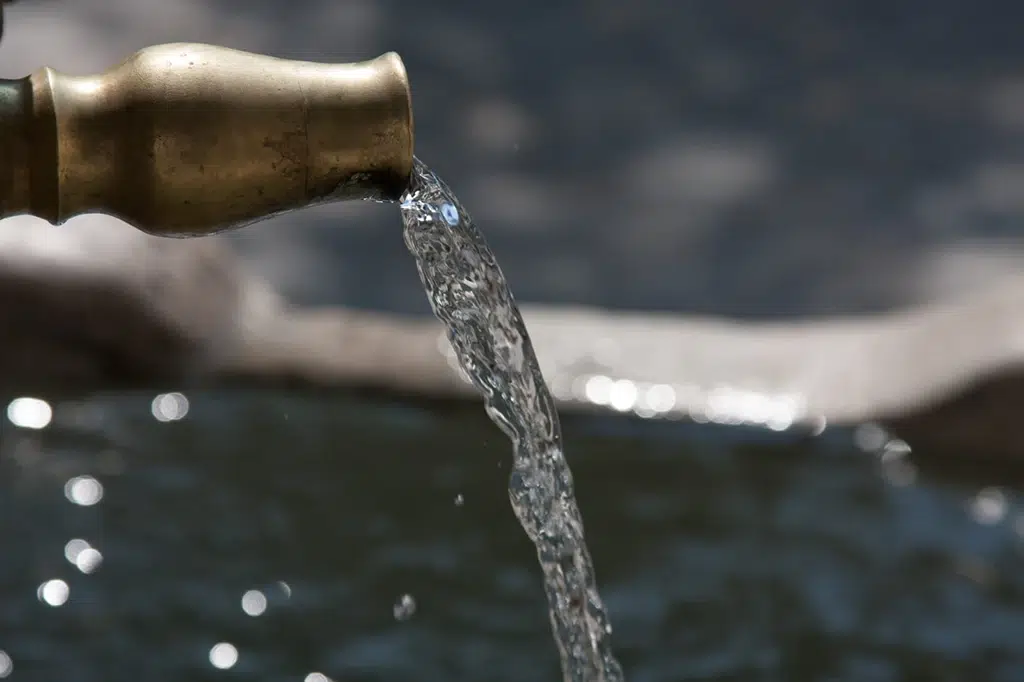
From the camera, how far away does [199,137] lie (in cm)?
124

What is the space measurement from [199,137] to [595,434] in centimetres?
372

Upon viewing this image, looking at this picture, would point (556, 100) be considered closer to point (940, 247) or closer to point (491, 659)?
point (940, 247)

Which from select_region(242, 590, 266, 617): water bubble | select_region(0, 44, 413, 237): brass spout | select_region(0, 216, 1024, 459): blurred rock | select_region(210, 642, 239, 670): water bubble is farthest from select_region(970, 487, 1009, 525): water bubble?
select_region(0, 44, 413, 237): brass spout

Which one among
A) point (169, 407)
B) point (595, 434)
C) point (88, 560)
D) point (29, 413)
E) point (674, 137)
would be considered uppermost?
point (674, 137)

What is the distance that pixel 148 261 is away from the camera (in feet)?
18.1

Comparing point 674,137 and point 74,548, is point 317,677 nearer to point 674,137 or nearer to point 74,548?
point 74,548

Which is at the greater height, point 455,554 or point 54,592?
point 455,554

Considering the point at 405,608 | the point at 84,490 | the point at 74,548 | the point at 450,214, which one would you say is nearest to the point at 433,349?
the point at 84,490

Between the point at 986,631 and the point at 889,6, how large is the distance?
5.44 m

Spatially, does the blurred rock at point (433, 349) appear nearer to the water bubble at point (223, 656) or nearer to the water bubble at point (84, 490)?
the water bubble at point (84, 490)

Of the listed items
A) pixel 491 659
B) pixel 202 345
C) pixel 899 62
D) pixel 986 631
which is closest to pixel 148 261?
pixel 202 345

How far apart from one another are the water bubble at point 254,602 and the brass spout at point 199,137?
91.3 inches

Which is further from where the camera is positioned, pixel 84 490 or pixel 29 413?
pixel 29 413

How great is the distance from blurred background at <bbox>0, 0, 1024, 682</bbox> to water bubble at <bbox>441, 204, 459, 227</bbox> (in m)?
0.56
